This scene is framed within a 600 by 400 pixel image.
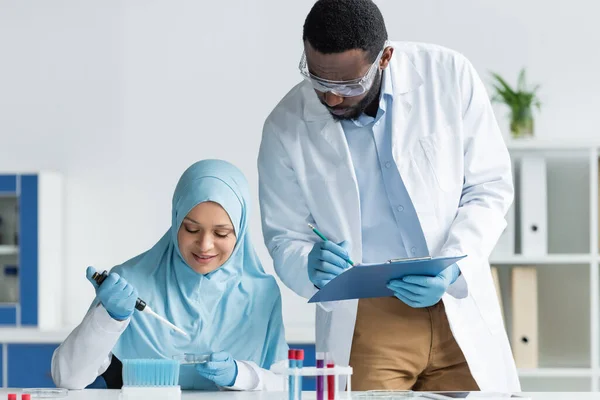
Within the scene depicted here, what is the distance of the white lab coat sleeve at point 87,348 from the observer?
198 centimetres

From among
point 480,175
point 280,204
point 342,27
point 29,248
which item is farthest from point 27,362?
point 342,27

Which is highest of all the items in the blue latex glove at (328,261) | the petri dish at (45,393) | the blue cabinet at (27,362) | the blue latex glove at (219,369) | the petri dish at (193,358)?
the blue latex glove at (328,261)

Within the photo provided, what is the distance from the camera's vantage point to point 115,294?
1901 mm

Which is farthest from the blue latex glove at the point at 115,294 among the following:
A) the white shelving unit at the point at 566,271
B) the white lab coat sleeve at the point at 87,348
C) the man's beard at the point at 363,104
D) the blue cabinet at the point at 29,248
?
the blue cabinet at the point at 29,248

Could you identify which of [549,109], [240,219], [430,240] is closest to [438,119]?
[430,240]

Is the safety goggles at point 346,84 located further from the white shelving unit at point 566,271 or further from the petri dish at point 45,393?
the white shelving unit at point 566,271

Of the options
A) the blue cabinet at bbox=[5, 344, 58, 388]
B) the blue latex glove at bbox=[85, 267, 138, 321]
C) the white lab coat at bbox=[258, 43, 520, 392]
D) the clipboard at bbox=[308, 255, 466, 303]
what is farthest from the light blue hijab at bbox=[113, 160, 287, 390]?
the blue cabinet at bbox=[5, 344, 58, 388]

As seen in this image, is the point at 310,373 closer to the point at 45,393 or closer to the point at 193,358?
the point at 193,358

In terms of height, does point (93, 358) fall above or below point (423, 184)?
below

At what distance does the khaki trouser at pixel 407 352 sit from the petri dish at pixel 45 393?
2.22 feet

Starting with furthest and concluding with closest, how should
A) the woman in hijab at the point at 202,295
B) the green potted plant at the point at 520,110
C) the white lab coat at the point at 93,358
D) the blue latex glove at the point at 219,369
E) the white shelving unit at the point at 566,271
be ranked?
the green potted plant at the point at 520,110
the white shelving unit at the point at 566,271
the woman in hijab at the point at 202,295
the white lab coat at the point at 93,358
the blue latex glove at the point at 219,369

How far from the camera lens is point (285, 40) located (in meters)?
4.34

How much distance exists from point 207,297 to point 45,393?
0.55 m

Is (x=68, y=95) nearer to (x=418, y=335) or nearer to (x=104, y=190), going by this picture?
(x=104, y=190)
